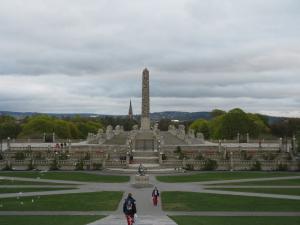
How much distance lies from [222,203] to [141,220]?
7.44 meters

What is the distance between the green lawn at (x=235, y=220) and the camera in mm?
22375

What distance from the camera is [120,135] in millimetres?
98938

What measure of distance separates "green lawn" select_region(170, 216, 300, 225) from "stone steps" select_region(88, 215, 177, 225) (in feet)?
1.64

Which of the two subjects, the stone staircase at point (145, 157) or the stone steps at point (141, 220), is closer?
the stone steps at point (141, 220)

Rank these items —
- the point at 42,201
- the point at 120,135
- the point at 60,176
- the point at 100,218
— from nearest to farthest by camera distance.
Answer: the point at 100,218 < the point at 42,201 < the point at 60,176 < the point at 120,135

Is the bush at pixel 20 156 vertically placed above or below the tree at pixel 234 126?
below

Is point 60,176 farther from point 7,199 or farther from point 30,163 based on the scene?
point 7,199

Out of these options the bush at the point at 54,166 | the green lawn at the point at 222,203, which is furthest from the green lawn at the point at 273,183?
the bush at the point at 54,166

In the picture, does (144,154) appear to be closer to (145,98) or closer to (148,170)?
(148,170)

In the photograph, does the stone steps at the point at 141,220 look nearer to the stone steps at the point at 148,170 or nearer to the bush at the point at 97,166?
the stone steps at the point at 148,170

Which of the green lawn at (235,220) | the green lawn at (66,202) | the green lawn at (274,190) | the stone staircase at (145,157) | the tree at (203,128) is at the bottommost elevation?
the green lawn at (66,202)

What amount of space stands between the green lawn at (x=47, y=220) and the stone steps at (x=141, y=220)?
0.64m

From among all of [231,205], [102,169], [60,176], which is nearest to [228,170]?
[102,169]

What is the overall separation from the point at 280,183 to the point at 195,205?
14608mm
